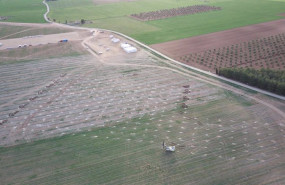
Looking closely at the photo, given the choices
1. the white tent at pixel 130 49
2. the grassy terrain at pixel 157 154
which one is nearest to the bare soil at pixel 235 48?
the white tent at pixel 130 49

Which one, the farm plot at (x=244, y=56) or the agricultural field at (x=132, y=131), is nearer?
the agricultural field at (x=132, y=131)

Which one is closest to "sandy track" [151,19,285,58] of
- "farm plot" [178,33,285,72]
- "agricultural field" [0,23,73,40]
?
"farm plot" [178,33,285,72]

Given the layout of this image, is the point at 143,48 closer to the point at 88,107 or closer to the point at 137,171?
the point at 88,107

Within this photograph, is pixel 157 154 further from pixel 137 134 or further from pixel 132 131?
pixel 132 131

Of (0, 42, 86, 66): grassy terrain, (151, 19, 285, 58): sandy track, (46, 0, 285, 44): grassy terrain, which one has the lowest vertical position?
(0, 42, 86, 66): grassy terrain

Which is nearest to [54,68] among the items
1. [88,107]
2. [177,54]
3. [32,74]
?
[32,74]

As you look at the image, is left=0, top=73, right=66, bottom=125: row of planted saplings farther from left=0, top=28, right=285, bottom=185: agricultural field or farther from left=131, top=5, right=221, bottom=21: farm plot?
left=131, top=5, right=221, bottom=21: farm plot

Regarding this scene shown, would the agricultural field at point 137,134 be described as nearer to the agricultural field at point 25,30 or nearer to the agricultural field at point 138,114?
the agricultural field at point 138,114
